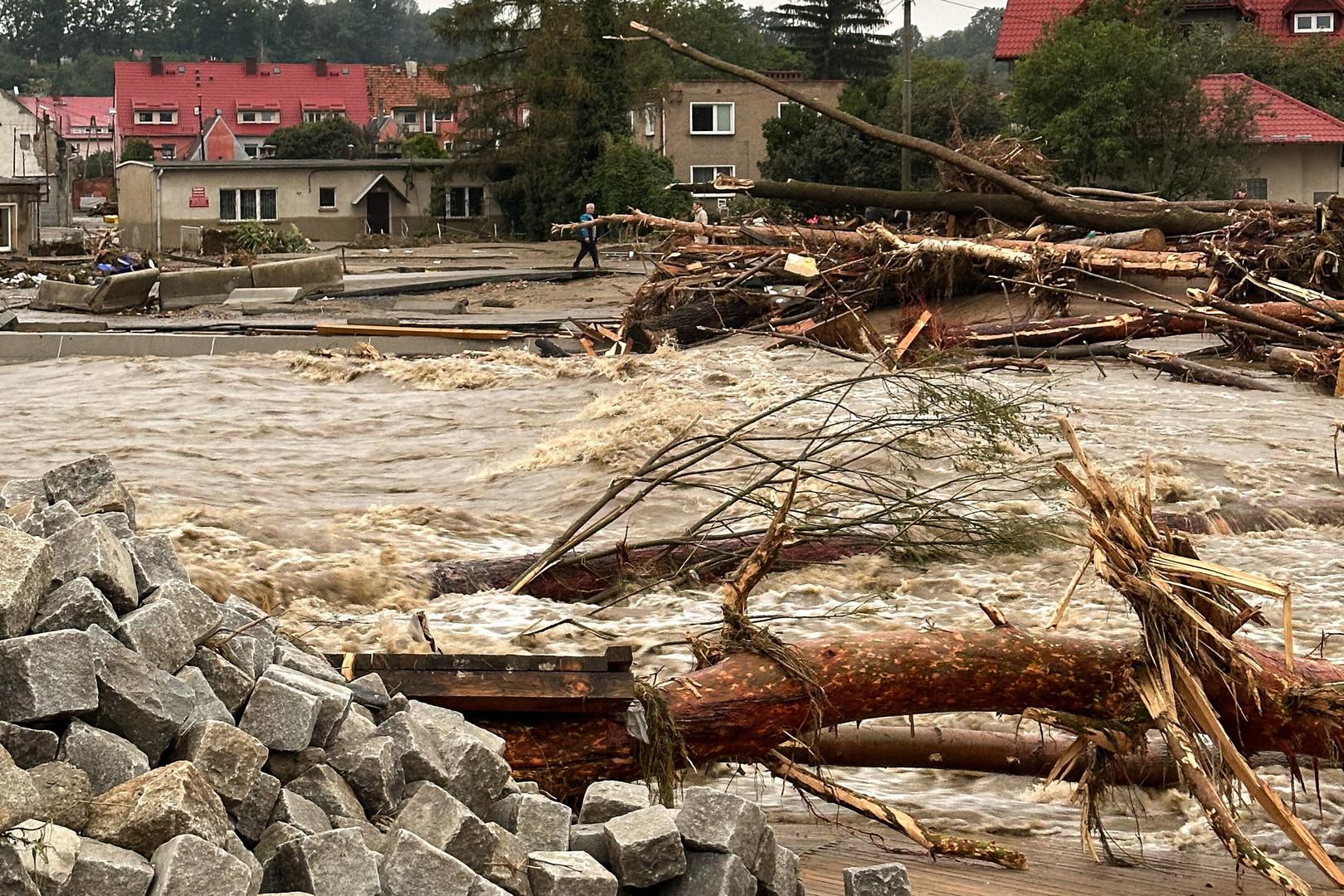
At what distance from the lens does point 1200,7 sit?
4953 cm

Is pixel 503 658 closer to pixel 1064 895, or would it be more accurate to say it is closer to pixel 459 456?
pixel 1064 895

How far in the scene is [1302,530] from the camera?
8539mm

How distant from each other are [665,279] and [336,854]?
1678 cm

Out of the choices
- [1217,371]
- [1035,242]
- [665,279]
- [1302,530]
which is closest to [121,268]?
[665,279]

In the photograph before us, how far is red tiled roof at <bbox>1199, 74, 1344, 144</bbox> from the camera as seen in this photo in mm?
40656

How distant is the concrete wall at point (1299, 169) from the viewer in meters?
42.4

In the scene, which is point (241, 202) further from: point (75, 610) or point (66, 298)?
point (75, 610)

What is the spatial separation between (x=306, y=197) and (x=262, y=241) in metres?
9.50

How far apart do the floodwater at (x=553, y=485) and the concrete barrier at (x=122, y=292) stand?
20.4 ft

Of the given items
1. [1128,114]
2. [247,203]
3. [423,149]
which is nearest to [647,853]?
[1128,114]

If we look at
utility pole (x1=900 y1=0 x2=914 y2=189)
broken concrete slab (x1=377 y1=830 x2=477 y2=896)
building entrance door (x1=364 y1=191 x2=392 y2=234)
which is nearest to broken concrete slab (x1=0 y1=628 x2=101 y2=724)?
broken concrete slab (x1=377 y1=830 x2=477 y2=896)

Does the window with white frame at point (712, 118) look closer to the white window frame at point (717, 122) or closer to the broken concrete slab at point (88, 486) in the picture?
the white window frame at point (717, 122)

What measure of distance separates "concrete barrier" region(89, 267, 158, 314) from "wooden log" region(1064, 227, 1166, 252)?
51.3 ft

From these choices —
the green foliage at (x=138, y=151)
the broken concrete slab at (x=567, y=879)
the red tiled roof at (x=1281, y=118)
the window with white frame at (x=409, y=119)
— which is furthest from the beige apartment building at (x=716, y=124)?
the broken concrete slab at (x=567, y=879)
